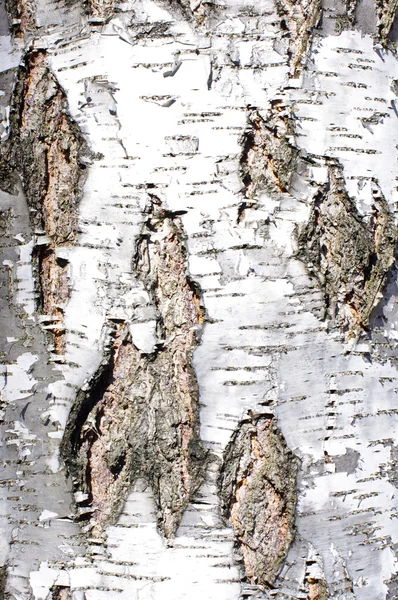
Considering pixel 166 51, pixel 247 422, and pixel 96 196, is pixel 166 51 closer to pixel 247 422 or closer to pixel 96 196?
pixel 96 196

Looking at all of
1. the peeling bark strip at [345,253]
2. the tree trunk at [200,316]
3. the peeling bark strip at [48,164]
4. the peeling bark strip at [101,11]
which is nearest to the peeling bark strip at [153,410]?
the tree trunk at [200,316]

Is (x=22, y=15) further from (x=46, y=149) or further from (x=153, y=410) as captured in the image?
(x=153, y=410)

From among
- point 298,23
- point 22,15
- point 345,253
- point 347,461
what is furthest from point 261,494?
point 22,15

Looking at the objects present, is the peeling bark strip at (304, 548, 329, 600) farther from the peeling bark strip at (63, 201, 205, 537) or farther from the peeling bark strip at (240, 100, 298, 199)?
the peeling bark strip at (240, 100, 298, 199)

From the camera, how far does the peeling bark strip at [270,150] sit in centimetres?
109

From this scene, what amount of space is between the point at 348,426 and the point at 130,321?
1.40ft

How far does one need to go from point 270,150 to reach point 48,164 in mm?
408

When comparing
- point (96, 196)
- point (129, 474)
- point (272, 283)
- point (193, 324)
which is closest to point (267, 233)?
point (272, 283)

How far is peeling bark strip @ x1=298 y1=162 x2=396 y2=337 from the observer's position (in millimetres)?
1087

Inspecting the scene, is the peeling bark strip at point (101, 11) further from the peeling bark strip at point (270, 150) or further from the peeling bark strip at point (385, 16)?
the peeling bark strip at point (385, 16)

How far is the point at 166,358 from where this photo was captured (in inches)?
42.0

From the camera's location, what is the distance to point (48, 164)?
1140 mm

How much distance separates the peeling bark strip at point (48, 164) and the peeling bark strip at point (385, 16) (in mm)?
604

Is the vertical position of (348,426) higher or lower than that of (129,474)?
higher
